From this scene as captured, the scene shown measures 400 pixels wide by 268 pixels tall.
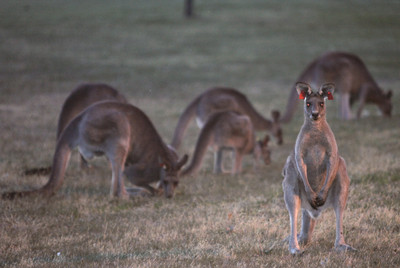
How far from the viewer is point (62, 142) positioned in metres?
7.52

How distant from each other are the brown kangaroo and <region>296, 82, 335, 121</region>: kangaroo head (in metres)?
4.38

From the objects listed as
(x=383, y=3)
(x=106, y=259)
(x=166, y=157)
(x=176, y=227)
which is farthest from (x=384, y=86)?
(x=383, y=3)

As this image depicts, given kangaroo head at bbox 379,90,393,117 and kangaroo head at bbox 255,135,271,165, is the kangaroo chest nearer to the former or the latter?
kangaroo head at bbox 255,135,271,165

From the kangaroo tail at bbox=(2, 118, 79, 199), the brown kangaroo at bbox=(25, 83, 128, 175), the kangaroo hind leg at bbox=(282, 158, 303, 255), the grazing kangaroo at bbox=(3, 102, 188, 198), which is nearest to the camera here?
the kangaroo hind leg at bbox=(282, 158, 303, 255)

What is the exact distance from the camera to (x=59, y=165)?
24.2ft

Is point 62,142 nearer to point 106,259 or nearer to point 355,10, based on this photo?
point 106,259

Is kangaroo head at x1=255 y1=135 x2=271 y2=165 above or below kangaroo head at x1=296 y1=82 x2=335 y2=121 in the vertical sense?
below

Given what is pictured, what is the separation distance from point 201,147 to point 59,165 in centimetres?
235

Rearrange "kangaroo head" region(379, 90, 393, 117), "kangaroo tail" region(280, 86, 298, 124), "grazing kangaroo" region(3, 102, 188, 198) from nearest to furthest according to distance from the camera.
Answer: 1. "grazing kangaroo" region(3, 102, 188, 198)
2. "kangaroo tail" region(280, 86, 298, 124)
3. "kangaroo head" region(379, 90, 393, 117)

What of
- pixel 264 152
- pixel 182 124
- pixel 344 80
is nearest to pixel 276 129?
pixel 264 152

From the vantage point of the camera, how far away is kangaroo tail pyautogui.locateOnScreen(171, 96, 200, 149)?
9.77 metres

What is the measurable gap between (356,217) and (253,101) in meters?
11.1

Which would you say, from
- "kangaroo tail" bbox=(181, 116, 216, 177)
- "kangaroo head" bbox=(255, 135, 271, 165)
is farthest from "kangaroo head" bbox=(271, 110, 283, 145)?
"kangaroo tail" bbox=(181, 116, 216, 177)

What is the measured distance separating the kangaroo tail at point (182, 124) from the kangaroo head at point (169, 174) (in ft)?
5.65
